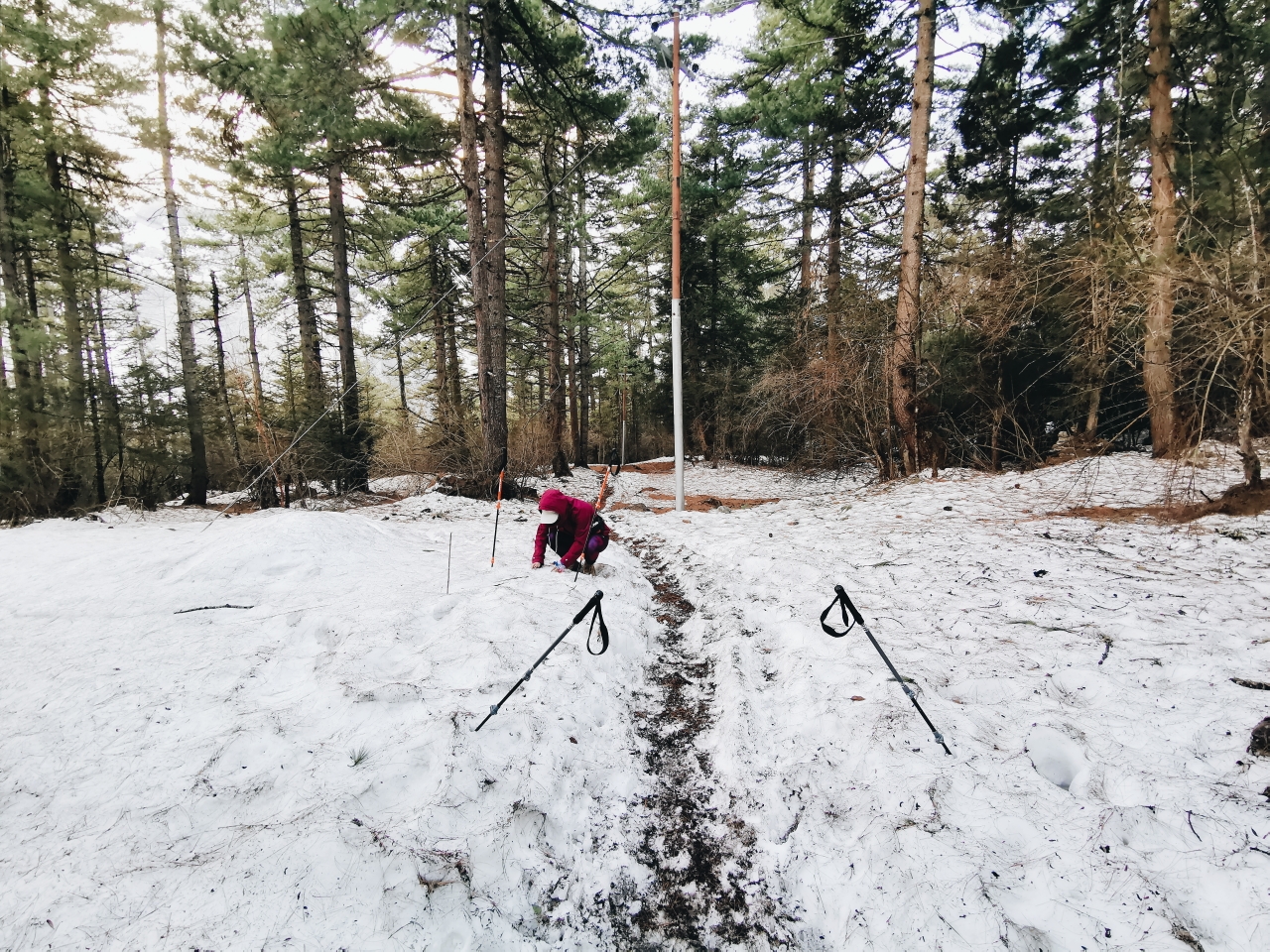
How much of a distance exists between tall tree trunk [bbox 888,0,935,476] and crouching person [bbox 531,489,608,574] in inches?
257

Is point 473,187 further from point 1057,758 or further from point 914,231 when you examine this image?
point 1057,758

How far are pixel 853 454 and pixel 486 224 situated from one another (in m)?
8.96

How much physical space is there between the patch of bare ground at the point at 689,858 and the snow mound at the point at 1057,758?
1.36 metres

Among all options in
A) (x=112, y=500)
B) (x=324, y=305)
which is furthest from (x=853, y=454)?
(x=324, y=305)

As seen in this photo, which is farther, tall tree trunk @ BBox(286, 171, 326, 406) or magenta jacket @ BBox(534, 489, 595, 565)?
tall tree trunk @ BBox(286, 171, 326, 406)

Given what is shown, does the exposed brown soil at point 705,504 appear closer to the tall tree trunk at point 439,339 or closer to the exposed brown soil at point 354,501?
the tall tree trunk at point 439,339

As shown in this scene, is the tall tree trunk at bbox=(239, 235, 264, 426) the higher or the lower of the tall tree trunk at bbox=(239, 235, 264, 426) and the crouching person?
the higher

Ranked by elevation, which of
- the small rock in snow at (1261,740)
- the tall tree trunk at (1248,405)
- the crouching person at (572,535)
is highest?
the tall tree trunk at (1248,405)

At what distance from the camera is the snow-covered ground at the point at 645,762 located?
5.57 feet

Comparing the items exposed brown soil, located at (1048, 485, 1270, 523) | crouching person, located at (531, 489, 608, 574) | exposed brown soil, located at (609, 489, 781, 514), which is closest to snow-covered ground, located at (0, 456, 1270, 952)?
exposed brown soil, located at (1048, 485, 1270, 523)

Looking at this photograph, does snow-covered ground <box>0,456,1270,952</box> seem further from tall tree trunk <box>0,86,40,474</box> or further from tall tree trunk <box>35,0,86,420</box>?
tall tree trunk <box>35,0,86,420</box>

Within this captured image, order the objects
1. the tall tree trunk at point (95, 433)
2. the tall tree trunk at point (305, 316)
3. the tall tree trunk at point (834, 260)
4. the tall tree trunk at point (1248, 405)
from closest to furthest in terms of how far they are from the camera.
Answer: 1. the tall tree trunk at point (1248, 405)
2. the tall tree trunk at point (834, 260)
3. the tall tree trunk at point (95, 433)
4. the tall tree trunk at point (305, 316)

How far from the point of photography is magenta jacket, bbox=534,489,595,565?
206 inches

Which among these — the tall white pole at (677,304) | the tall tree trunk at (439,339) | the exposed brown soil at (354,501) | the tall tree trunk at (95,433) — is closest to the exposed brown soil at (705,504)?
the tall white pole at (677,304)
